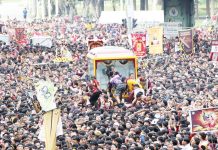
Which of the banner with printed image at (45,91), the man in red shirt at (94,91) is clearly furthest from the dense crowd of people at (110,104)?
the banner with printed image at (45,91)

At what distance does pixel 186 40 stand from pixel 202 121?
21.4 m

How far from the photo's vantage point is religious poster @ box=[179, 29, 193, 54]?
39.0 metres

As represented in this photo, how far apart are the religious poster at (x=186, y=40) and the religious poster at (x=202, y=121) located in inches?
822

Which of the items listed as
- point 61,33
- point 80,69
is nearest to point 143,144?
point 80,69

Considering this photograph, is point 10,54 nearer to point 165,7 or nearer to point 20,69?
point 20,69

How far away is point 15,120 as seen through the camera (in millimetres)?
23078

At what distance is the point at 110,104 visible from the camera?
26.4m

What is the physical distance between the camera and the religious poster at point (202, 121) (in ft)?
59.5

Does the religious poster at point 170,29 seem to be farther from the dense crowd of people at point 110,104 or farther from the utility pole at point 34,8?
the utility pole at point 34,8

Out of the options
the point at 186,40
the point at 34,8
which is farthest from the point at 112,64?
the point at 34,8

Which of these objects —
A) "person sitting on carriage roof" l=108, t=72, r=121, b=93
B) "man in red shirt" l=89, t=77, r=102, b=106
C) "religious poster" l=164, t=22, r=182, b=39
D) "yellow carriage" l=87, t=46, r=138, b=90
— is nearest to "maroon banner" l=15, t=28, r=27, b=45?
"religious poster" l=164, t=22, r=182, b=39

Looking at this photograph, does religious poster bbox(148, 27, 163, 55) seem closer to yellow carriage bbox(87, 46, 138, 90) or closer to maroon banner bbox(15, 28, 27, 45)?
yellow carriage bbox(87, 46, 138, 90)

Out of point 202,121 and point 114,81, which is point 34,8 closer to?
point 114,81

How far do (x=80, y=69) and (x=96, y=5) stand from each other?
55938 millimetres
